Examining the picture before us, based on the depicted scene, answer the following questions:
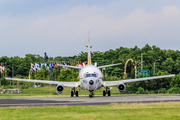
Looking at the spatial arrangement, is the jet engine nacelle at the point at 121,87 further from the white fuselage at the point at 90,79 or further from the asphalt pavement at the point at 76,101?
the asphalt pavement at the point at 76,101

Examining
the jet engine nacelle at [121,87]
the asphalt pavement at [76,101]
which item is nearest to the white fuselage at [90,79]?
the jet engine nacelle at [121,87]

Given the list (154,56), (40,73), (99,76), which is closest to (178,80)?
(99,76)

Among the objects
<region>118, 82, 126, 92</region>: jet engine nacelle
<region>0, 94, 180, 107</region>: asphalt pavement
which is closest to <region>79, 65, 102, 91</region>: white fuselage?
<region>118, 82, 126, 92</region>: jet engine nacelle

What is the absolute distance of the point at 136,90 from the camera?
68.8m

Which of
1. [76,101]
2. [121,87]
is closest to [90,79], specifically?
[121,87]

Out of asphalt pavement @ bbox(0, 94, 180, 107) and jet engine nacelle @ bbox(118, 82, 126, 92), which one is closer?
asphalt pavement @ bbox(0, 94, 180, 107)

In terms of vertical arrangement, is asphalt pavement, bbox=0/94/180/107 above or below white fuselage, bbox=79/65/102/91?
below

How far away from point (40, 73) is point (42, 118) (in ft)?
391

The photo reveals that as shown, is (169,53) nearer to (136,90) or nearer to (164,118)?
(136,90)

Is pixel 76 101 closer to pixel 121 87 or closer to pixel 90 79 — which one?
pixel 90 79

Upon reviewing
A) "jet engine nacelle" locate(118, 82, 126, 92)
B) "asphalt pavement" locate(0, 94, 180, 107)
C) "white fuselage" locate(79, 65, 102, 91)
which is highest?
"white fuselage" locate(79, 65, 102, 91)

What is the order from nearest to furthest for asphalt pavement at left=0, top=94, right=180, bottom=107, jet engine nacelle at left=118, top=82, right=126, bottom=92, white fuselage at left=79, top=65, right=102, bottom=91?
1. asphalt pavement at left=0, top=94, right=180, bottom=107
2. white fuselage at left=79, top=65, right=102, bottom=91
3. jet engine nacelle at left=118, top=82, right=126, bottom=92

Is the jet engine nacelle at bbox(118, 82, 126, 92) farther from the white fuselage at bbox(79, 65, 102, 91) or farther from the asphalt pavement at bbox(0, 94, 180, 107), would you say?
the asphalt pavement at bbox(0, 94, 180, 107)

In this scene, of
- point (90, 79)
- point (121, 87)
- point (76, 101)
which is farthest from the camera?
point (121, 87)
